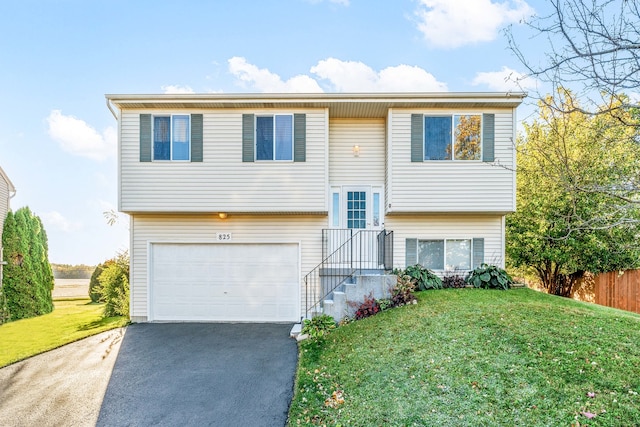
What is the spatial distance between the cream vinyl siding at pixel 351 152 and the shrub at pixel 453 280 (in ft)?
10.2

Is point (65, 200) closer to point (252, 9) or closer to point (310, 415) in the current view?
point (252, 9)

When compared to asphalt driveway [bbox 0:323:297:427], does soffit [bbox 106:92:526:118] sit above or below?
above

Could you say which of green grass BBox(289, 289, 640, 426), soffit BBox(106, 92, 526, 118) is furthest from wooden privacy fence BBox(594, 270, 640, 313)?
soffit BBox(106, 92, 526, 118)

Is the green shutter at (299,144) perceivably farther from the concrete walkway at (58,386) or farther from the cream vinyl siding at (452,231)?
the concrete walkway at (58,386)

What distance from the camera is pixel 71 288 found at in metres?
17.6

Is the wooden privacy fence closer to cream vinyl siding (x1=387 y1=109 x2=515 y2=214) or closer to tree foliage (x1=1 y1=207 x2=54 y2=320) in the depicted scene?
cream vinyl siding (x1=387 y1=109 x2=515 y2=214)

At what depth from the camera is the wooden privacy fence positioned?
9.98 meters

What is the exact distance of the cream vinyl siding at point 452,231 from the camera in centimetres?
885

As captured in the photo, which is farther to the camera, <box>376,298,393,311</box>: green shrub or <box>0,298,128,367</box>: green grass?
<box>376,298,393,311</box>: green shrub

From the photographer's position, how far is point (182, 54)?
10336 millimetres

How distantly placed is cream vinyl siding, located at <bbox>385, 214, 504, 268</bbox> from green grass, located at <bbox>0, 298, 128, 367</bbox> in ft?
25.8

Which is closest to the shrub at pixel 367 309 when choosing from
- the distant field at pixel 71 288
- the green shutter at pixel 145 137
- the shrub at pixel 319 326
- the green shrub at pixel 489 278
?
the shrub at pixel 319 326

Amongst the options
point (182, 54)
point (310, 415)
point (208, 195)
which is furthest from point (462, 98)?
point (182, 54)

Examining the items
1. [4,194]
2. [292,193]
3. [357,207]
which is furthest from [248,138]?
[4,194]
